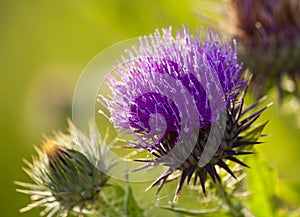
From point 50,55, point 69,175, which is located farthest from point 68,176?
point 50,55

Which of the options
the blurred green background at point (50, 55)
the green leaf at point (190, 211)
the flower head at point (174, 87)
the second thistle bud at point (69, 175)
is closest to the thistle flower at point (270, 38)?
the blurred green background at point (50, 55)

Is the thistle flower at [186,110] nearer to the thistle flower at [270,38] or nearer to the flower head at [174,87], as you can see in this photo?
the flower head at [174,87]

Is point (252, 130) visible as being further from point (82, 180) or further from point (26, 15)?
point (26, 15)

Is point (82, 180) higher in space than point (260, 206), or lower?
higher

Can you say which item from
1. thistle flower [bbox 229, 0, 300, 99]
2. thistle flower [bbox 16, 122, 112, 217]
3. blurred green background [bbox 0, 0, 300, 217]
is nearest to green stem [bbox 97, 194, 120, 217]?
thistle flower [bbox 16, 122, 112, 217]

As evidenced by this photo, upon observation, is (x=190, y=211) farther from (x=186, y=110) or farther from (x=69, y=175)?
(x=69, y=175)

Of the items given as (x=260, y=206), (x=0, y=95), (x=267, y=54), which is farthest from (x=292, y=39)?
(x=0, y=95)

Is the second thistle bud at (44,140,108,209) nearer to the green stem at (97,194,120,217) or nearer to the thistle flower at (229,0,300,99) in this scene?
the green stem at (97,194,120,217)
